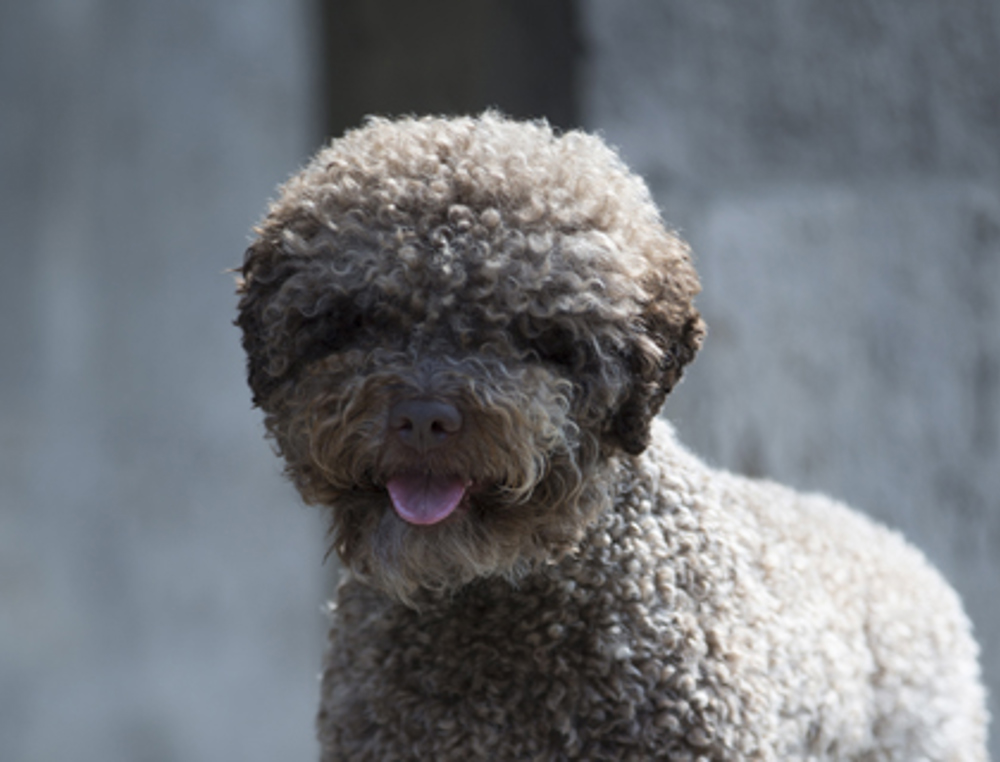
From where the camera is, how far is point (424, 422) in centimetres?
194

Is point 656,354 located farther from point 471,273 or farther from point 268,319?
point 268,319

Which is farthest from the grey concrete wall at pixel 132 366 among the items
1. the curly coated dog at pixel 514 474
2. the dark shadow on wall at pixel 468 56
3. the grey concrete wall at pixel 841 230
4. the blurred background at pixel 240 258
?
the curly coated dog at pixel 514 474

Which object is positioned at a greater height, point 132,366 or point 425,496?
point 132,366

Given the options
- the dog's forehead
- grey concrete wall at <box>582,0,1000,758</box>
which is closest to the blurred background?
grey concrete wall at <box>582,0,1000,758</box>

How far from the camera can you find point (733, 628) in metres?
2.34

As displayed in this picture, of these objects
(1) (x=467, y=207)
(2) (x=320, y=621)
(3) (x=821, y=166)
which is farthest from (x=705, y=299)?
(2) (x=320, y=621)

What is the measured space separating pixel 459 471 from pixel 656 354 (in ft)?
1.21

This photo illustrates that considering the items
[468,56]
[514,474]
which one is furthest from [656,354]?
[468,56]

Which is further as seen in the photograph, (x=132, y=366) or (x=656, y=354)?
(x=132, y=366)

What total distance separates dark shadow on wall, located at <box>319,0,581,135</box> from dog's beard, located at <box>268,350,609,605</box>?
2161 mm

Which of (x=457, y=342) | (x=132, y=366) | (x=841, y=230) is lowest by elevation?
(x=457, y=342)

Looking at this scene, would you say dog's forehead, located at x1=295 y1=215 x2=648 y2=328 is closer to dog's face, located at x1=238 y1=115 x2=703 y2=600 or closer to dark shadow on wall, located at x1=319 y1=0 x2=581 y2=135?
dog's face, located at x1=238 y1=115 x2=703 y2=600

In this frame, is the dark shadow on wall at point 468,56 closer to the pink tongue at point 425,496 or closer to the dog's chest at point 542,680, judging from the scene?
the dog's chest at point 542,680

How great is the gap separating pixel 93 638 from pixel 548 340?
414 cm
